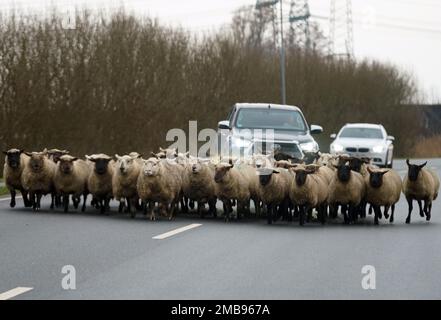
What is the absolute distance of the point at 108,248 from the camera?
1304 centimetres

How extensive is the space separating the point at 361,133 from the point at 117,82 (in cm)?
981

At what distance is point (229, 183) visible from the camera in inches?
683

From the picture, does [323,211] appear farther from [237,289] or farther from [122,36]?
[122,36]

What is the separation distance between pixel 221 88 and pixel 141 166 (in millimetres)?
34057

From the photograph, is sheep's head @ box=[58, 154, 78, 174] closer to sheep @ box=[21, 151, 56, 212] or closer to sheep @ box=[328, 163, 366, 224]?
sheep @ box=[21, 151, 56, 212]

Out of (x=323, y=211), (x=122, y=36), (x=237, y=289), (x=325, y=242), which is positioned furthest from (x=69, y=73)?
(x=237, y=289)

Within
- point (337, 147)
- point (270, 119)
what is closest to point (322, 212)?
point (270, 119)

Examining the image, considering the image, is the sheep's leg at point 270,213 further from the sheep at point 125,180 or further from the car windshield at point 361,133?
the car windshield at point 361,133

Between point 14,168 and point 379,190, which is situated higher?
point 14,168

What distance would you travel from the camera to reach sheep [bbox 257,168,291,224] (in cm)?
1717

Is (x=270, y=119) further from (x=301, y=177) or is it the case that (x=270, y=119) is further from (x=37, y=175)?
(x=301, y=177)

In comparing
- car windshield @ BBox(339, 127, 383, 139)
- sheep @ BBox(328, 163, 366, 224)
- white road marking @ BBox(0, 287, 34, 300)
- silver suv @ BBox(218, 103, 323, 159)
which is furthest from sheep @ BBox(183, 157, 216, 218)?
car windshield @ BBox(339, 127, 383, 139)

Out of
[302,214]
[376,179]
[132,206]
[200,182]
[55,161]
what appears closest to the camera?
[302,214]
